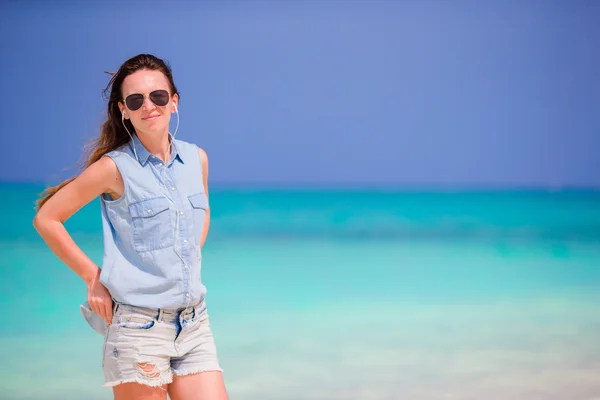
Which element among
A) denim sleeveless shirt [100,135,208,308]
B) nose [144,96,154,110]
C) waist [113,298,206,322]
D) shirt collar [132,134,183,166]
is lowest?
waist [113,298,206,322]

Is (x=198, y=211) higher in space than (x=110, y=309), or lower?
higher

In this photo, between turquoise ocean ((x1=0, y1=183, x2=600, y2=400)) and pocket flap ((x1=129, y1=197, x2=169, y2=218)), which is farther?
turquoise ocean ((x1=0, y1=183, x2=600, y2=400))

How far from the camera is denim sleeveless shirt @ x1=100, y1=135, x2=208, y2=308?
80.4 inches

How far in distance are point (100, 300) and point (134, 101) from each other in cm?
50

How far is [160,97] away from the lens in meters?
2.12

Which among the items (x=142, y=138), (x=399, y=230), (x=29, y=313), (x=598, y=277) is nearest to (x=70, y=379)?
(x=29, y=313)

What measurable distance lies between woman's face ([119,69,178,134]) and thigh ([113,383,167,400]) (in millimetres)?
636

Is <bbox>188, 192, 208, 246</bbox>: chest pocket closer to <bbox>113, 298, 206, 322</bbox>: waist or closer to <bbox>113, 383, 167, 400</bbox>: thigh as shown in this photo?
<bbox>113, 298, 206, 322</bbox>: waist

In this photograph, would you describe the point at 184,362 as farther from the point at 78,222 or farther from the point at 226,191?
the point at 226,191

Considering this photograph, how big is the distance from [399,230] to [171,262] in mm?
7517

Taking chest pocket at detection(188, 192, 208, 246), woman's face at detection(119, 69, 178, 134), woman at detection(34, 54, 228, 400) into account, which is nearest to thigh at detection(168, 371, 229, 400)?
woman at detection(34, 54, 228, 400)

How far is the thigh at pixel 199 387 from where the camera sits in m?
2.11

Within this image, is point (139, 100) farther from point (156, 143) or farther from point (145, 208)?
point (145, 208)

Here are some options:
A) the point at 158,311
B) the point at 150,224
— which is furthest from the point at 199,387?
the point at 150,224
